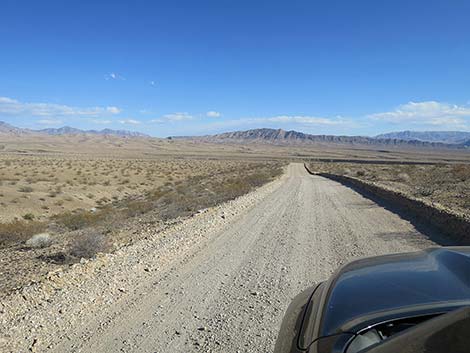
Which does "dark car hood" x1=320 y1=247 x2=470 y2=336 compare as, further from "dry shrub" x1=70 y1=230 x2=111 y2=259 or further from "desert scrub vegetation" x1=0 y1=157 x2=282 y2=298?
"dry shrub" x1=70 y1=230 x2=111 y2=259

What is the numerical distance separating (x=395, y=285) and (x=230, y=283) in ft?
14.8

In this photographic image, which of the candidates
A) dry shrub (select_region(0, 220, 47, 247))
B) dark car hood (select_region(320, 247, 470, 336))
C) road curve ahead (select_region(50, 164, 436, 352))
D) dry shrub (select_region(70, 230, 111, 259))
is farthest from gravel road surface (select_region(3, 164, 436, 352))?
dry shrub (select_region(0, 220, 47, 247))

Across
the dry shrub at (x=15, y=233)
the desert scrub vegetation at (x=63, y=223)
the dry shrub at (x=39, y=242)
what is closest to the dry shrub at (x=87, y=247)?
the desert scrub vegetation at (x=63, y=223)

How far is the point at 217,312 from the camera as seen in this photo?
5492mm

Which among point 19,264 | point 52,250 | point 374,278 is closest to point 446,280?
point 374,278

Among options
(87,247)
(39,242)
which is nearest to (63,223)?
(39,242)

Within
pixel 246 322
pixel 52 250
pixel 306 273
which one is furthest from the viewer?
pixel 52 250

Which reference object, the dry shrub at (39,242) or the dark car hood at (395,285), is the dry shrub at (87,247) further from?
the dark car hood at (395,285)

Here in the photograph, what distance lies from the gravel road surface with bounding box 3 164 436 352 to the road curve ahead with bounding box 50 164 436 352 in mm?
13

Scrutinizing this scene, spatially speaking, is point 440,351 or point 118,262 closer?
point 440,351

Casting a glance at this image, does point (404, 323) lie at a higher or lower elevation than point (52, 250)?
higher

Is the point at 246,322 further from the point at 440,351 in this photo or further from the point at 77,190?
the point at 77,190

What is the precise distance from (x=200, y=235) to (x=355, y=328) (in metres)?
8.76

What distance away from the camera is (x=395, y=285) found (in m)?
2.54
